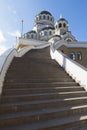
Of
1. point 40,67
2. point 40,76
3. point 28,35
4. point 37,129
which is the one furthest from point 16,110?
point 28,35

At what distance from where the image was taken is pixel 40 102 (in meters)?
5.77

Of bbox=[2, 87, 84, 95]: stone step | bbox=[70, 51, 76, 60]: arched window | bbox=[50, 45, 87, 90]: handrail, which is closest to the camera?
bbox=[2, 87, 84, 95]: stone step

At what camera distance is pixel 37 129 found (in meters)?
4.55

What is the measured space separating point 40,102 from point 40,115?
660 mm

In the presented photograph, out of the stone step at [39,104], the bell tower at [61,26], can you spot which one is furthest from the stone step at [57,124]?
the bell tower at [61,26]

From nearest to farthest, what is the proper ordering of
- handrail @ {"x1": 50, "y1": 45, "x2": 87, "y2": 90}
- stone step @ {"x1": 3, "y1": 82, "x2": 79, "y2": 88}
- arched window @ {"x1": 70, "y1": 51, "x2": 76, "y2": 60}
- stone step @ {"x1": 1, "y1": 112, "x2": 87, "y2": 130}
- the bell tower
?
stone step @ {"x1": 1, "y1": 112, "x2": 87, "y2": 130}, stone step @ {"x1": 3, "y1": 82, "x2": 79, "y2": 88}, handrail @ {"x1": 50, "y1": 45, "x2": 87, "y2": 90}, arched window @ {"x1": 70, "y1": 51, "x2": 76, "y2": 60}, the bell tower

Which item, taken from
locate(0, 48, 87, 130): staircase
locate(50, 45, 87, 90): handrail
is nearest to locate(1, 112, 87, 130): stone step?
locate(0, 48, 87, 130): staircase

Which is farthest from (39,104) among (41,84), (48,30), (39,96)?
(48,30)

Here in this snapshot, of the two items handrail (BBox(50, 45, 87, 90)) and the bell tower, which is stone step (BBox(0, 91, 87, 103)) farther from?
the bell tower

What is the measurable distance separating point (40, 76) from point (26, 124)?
3.48 metres

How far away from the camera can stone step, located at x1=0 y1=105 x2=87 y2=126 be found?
473 centimetres

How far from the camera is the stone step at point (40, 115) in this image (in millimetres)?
4727

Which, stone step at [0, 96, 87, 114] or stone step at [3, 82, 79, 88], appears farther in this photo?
stone step at [3, 82, 79, 88]

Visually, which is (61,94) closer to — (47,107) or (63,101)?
(63,101)
